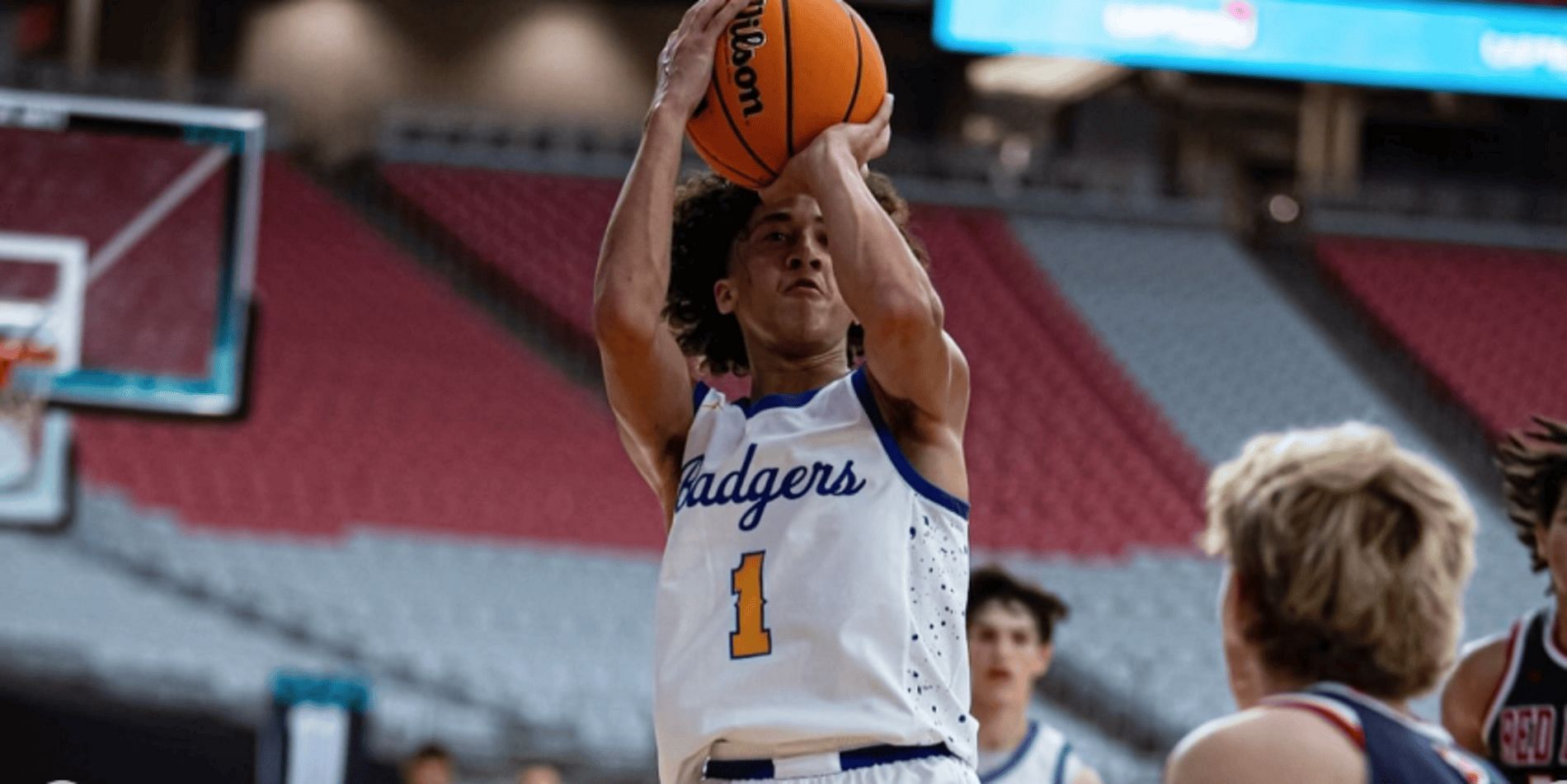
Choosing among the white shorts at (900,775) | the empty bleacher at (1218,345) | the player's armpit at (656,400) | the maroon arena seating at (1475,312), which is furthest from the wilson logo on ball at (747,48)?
the maroon arena seating at (1475,312)

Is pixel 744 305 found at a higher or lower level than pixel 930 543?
higher

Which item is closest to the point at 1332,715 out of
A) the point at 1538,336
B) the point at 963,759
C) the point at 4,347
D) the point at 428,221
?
the point at 963,759

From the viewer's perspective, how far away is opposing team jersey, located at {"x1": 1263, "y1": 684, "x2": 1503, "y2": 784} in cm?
202

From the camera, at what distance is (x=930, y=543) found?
116 inches

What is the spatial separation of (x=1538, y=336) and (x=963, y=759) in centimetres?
1615

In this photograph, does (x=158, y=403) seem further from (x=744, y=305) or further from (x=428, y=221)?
(x=428, y=221)

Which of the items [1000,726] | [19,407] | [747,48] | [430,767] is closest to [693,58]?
[747,48]

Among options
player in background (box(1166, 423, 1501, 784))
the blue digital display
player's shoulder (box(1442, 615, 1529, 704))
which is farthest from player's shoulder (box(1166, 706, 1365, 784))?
the blue digital display

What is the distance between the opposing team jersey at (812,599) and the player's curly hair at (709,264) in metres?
0.44

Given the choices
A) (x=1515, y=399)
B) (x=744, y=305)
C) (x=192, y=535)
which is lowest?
(x=192, y=535)

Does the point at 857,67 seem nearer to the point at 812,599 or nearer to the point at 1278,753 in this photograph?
the point at 812,599

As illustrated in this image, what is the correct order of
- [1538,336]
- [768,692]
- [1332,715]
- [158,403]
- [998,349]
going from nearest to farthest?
[1332,715] < [768,692] < [158,403] < [998,349] < [1538,336]

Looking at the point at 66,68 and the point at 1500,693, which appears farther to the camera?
the point at 66,68

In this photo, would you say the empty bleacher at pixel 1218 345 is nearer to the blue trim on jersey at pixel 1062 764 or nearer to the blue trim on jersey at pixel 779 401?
the blue trim on jersey at pixel 1062 764
